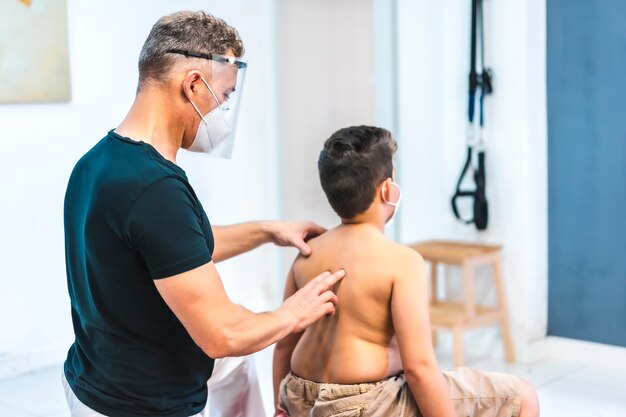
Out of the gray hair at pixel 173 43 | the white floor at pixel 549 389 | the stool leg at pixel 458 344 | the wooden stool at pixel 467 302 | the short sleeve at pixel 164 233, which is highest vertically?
the gray hair at pixel 173 43

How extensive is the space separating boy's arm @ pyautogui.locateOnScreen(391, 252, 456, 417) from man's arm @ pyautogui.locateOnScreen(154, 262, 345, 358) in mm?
235

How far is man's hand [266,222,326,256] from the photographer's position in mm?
2027

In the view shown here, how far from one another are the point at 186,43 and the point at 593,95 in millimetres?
2091

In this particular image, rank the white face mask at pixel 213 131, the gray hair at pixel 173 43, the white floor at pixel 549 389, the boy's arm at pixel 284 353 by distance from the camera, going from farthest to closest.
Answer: the white floor at pixel 549 389 < the boy's arm at pixel 284 353 < the white face mask at pixel 213 131 < the gray hair at pixel 173 43

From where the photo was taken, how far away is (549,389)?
304 cm

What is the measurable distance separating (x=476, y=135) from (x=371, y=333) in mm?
1867

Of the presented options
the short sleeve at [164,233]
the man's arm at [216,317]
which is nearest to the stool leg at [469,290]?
the man's arm at [216,317]

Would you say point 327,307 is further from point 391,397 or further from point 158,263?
point 158,263

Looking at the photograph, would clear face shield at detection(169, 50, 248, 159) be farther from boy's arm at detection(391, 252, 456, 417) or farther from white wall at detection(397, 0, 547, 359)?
white wall at detection(397, 0, 547, 359)

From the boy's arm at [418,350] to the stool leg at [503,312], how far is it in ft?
5.57

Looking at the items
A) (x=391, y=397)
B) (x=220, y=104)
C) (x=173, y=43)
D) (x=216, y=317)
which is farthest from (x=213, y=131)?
(x=391, y=397)

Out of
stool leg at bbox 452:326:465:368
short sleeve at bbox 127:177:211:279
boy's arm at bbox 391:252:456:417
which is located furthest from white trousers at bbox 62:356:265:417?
stool leg at bbox 452:326:465:368

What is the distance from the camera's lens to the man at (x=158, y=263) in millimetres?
1476

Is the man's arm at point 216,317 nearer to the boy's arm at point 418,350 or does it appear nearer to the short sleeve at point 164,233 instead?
the short sleeve at point 164,233
